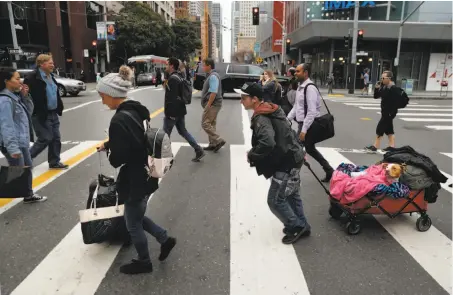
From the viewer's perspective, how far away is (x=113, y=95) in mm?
3000

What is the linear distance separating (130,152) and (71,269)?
1298 mm

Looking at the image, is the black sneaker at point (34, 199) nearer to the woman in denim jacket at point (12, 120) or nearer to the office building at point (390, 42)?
the woman in denim jacket at point (12, 120)

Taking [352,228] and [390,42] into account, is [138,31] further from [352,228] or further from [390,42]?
[352,228]

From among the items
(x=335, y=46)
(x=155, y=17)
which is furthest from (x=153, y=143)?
(x=155, y=17)

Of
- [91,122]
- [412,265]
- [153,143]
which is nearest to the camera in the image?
[153,143]

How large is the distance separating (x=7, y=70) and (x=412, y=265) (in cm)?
489

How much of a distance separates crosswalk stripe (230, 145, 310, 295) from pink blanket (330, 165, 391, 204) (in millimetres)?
760

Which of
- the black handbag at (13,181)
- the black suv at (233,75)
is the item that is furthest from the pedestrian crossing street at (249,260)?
the black suv at (233,75)

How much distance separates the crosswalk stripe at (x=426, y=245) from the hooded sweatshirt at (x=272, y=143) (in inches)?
57.8

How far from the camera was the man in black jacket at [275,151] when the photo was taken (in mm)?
3439

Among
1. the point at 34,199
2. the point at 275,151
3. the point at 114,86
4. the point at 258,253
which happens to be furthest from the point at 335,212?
the point at 34,199

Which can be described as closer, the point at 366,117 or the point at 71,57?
the point at 366,117

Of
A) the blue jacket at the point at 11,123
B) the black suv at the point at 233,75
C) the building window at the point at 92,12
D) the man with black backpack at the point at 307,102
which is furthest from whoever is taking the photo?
the building window at the point at 92,12

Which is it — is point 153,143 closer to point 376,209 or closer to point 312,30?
point 376,209
